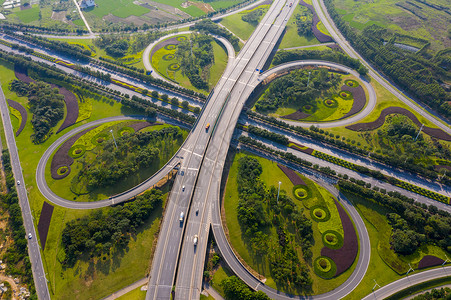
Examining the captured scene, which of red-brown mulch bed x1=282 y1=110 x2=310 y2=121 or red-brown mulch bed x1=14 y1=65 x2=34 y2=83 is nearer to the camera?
red-brown mulch bed x1=282 y1=110 x2=310 y2=121

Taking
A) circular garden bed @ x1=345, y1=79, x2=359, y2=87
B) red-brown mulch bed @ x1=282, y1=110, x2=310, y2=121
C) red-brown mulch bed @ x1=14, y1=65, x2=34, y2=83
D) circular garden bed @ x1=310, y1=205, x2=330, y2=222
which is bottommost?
circular garden bed @ x1=310, y1=205, x2=330, y2=222

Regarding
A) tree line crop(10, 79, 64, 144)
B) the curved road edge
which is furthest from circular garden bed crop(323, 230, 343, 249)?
tree line crop(10, 79, 64, 144)

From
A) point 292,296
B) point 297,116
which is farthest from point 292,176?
point 292,296

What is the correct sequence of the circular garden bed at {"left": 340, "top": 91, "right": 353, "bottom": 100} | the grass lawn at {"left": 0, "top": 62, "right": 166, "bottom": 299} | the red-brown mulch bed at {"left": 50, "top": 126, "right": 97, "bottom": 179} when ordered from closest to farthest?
the grass lawn at {"left": 0, "top": 62, "right": 166, "bottom": 299}, the red-brown mulch bed at {"left": 50, "top": 126, "right": 97, "bottom": 179}, the circular garden bed at {"left": 340, "top": 91, "right": 353, "bottom": 100}

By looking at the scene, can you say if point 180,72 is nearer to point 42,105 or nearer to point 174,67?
point 174,67

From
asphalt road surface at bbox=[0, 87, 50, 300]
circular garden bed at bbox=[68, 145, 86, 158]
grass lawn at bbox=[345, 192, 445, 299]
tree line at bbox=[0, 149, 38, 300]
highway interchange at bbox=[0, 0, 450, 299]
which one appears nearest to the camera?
highway interchange at bbox=[0, 0, 450, 299]

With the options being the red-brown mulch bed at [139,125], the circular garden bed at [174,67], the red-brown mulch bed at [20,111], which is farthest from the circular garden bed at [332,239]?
the red-brown mulch bed at [20,111]

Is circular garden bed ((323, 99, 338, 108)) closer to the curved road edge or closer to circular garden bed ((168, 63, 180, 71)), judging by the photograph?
the curved road edge

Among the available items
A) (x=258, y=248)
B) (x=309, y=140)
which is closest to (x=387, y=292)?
(x=258, y=248)
